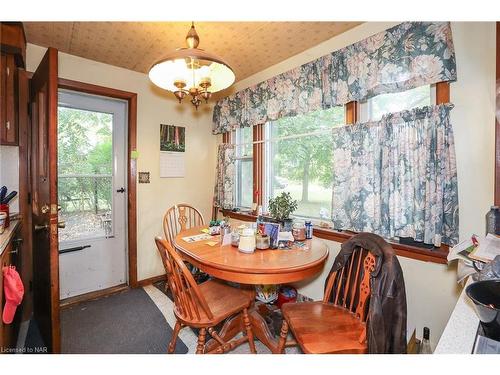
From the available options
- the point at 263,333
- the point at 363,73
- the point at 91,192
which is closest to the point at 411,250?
the point at 263,333

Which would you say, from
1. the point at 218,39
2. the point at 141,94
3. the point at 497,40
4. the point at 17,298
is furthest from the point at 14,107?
the point at 497,40

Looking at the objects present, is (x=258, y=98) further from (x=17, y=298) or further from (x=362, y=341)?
(x=17, y=298)

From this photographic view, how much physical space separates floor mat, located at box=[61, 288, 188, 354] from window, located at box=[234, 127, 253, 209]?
1.49 m

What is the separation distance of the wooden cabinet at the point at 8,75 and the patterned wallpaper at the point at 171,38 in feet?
0.75

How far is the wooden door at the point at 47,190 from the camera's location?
4.39 ft

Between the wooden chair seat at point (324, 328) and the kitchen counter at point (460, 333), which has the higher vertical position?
the kitchen counter at point (460, 333)

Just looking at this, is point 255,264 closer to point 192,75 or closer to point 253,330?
point 253,330

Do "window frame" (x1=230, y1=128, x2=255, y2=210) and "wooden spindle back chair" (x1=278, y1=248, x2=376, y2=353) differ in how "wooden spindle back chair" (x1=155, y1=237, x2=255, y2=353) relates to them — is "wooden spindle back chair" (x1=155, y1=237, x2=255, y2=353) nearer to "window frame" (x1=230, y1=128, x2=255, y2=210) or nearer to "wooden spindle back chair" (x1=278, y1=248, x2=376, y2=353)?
"wooden spindle back chair" (x1=278, y1=248, x2=376, y2=353)

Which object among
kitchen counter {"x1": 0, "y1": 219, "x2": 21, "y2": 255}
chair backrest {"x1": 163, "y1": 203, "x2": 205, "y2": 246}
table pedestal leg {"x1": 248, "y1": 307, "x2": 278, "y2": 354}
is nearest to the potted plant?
table pedestal leg {"x1": 248, "y1": 307, "x2": 278, "y2": 354}

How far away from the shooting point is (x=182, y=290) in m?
1.32

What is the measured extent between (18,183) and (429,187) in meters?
3.06

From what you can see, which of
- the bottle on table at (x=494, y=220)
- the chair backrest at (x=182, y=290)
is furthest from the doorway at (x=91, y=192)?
the bottle on table at (x=494, y=220)

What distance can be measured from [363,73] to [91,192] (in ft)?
8.94

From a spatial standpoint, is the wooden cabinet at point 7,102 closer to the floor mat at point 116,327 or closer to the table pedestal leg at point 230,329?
the floor mat at point 116,327
